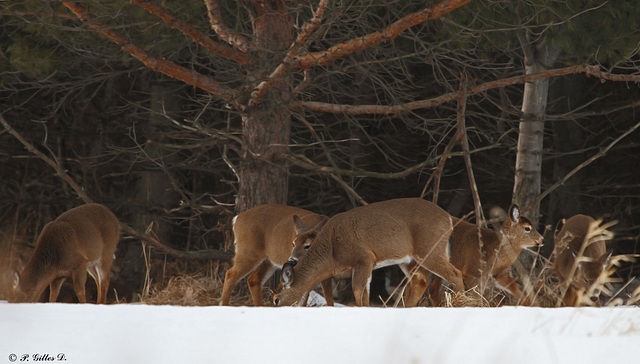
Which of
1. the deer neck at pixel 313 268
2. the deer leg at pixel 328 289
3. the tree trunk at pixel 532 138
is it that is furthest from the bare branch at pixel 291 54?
the tree trunk at pixel 532 138

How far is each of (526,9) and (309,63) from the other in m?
2.63

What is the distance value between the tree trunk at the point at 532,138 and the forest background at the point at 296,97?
0.02m

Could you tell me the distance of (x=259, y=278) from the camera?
994cm

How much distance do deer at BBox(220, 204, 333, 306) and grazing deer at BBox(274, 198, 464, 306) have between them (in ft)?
2.05

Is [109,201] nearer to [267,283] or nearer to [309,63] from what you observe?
[267,283]

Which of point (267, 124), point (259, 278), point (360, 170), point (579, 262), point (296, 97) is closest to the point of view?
point (579, 262)

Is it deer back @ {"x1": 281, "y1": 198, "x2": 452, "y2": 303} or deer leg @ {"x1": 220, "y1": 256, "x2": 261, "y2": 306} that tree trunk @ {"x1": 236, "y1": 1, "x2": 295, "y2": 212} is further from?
deer back @ {"x1": 281, "y1": 198, "x2": 452, "y2": 303}

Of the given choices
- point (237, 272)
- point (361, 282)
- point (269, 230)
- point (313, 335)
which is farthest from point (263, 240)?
point (313, 335)

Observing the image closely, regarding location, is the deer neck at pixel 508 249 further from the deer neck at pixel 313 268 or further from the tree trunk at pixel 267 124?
the tree trunk at pixel 267 124

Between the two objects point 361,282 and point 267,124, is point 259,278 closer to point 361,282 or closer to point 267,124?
point 267,124

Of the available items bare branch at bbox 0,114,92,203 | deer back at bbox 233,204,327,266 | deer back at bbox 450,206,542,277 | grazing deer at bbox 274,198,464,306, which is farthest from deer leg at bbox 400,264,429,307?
bare branch at bbox 0,114,92,203

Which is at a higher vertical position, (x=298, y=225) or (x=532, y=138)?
(x=532, y=138)

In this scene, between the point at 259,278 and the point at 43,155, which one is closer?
the point at 259,278

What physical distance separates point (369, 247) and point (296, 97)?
4.02 meters
